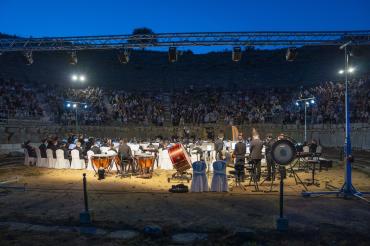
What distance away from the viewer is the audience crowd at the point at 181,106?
94.6 ft

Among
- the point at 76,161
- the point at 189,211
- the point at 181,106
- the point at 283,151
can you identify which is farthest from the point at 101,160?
the point at 181,106

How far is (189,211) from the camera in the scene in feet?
29.5

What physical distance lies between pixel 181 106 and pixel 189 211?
87.1ft

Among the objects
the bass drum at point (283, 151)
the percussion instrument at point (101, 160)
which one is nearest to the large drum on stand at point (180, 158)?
the percussion instrument at point (101, 160)

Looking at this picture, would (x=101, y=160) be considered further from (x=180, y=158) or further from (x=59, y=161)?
(x=59, y=161)

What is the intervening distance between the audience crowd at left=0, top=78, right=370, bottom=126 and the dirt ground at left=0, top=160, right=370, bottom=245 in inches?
668

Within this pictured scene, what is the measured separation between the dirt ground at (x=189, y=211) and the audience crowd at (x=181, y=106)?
16975 mm

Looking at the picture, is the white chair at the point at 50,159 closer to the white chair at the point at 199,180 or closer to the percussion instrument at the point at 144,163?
the percussion instrument at the point at 144,163

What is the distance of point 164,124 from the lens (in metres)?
32.7

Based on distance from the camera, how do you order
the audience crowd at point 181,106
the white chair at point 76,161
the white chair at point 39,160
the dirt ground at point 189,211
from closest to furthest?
the dirt ground at point 189,211 < the white chair at point 76,161 < the white chair at point 39,160 < the audience crowd at point 181,106

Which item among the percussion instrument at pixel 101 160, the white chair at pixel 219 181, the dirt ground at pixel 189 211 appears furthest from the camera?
the percussion instrument at pixel 101 160

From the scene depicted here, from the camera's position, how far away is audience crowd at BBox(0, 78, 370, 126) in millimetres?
28844

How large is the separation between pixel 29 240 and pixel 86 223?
4.28 feet

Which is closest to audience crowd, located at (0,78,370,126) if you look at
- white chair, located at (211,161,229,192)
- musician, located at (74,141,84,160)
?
musician, located at (74,141,84,160)
